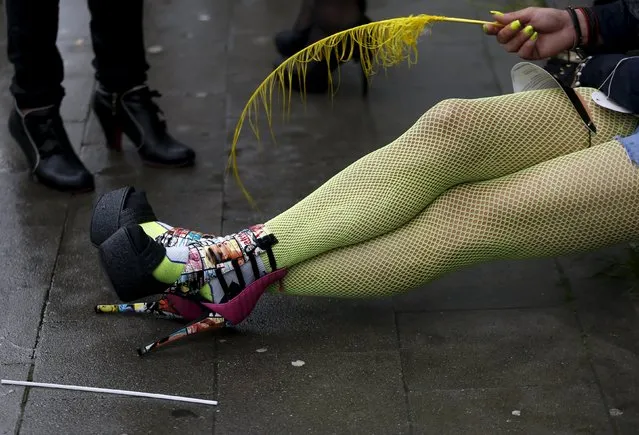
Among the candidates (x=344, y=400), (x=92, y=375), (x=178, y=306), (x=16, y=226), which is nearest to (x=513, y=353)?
(x=344, y=400)

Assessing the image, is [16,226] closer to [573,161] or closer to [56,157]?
[56,157]

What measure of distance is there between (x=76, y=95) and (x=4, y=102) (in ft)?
0.98

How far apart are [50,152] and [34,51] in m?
0.40

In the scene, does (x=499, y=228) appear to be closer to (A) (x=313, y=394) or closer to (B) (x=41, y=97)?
(A) (x=313, y=394)

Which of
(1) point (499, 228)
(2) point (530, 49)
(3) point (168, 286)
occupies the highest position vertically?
(2) point (530, 49)

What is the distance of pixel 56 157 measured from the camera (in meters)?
4.10

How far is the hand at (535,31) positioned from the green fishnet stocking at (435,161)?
0.14 m

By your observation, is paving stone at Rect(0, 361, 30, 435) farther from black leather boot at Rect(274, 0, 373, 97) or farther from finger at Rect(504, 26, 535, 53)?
black leather boot at Rect(274, 0, 373, 97)

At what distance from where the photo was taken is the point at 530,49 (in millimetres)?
3213

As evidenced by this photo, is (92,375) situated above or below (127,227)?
below

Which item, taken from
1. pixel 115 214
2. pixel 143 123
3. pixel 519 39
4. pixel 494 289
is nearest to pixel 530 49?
pixel 519 39

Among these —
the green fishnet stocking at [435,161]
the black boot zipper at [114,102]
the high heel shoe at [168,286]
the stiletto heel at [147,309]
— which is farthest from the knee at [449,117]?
the black boot zipper at [114,102]

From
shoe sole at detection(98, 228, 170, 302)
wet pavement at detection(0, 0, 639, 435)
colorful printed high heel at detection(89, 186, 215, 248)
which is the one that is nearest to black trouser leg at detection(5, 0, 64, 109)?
wet pavement at detection(0, 0, 639, 435)

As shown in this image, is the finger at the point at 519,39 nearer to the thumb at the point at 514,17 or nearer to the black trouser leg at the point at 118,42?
the thumb at the point at 514,17
